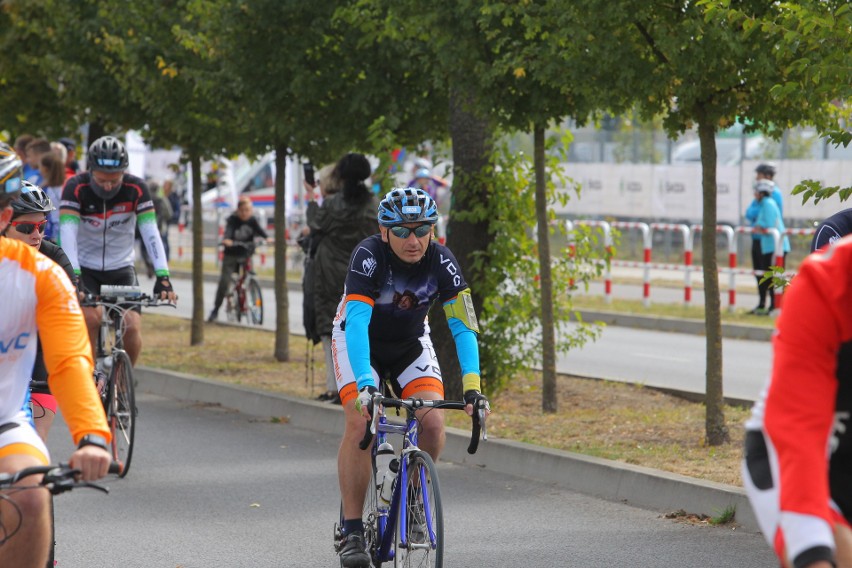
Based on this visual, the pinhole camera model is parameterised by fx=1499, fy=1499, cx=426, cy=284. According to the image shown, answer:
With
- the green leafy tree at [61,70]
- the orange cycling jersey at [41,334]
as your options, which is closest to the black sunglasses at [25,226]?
the orange cycling jersey at [41,334]

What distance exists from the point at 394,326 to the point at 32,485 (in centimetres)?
288

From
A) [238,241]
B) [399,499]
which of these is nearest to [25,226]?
[399,499]

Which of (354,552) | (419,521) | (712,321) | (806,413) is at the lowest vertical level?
(354,552)

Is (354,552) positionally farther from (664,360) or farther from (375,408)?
(664,360)

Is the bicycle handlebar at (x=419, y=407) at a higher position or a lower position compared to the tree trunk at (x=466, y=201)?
lower

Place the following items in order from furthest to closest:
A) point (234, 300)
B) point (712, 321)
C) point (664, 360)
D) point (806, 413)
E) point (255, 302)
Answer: point (234, 300) → point (255, 302) → point (664, 360) → point (712, 321) → point (806, 413)

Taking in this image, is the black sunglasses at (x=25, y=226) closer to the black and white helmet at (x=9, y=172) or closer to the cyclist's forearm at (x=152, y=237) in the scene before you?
the cyclist's forearm at (x=152, y=237)

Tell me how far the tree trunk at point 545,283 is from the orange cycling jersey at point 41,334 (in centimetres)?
749

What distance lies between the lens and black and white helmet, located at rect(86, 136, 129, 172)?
32.1 feet

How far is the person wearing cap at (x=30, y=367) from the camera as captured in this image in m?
4.11

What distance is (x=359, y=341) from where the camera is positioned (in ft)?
20.7

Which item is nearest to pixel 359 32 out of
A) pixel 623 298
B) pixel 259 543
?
pixel 259 543

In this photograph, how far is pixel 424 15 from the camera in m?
10.8

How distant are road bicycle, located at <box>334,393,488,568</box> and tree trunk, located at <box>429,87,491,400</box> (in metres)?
5.55
